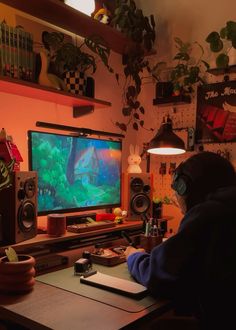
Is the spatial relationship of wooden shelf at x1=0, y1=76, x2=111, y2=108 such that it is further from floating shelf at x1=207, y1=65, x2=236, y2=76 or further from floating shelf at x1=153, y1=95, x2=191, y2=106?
floating shelf at x1=207, y1=65, x2=236, y2=76

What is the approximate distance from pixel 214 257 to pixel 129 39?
1.75m

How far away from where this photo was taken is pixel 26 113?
77.3 inches

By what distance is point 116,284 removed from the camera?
4.33 feet

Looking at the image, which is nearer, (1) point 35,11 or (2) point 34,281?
(2) point 34,281

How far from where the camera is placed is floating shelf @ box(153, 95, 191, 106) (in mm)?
2477

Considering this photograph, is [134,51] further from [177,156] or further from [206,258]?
[206,258]

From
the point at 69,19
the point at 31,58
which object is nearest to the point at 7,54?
the point at 31,58

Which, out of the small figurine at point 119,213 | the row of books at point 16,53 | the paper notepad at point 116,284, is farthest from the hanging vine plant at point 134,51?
the paper notepad at point 116,284

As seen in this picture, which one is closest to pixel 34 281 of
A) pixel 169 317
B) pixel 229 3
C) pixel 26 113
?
pixel 169 317

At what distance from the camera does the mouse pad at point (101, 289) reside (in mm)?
1179

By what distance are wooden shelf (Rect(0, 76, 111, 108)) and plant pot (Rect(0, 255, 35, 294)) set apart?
0.81 metres

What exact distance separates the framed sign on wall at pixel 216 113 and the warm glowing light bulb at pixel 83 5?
0.89 m

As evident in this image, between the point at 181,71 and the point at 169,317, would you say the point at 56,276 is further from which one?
the point at 181,71

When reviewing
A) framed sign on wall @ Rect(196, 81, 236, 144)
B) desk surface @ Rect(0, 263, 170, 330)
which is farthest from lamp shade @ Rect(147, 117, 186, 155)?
desk surface @ Rect(0, 263, 170, 330)
